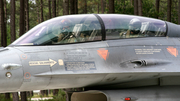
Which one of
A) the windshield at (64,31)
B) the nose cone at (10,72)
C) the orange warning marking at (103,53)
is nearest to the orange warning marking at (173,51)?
the orange warning marking at (103,53)

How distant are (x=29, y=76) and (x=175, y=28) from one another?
14.9 ft

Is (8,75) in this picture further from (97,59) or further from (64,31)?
(97,59)

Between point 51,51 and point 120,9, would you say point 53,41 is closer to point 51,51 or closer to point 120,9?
point 51,51

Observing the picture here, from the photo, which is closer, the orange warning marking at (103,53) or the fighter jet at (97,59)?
the fighter jet at (97,59)

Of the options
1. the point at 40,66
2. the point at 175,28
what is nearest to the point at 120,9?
the point at 175,28

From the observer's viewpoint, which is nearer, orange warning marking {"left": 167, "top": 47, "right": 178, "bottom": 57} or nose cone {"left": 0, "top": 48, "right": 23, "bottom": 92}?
nose cone {"left": 0, "top": 48, "right": 23, "bottom": 92}

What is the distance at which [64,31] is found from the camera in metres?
5.47

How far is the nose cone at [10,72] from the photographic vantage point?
440 cm

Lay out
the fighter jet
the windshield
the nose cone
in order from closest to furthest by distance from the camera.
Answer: the nose cone, the fighter jet, the windshield

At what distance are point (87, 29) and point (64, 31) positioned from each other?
1.94 ft

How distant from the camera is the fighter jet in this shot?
473 centimetres

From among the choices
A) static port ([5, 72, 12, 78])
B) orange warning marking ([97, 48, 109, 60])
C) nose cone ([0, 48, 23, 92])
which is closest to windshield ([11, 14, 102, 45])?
orange warning marking ([97, 48, 109, 60])

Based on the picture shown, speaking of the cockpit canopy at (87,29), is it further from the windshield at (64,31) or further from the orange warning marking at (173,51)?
the orange warning marking at (173,51)

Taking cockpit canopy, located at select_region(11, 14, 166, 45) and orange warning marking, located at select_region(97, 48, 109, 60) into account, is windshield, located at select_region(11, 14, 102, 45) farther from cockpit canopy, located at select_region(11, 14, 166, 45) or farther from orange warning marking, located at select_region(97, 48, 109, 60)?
orange warning marking, located at select_region(97, 48, 109, 60)
